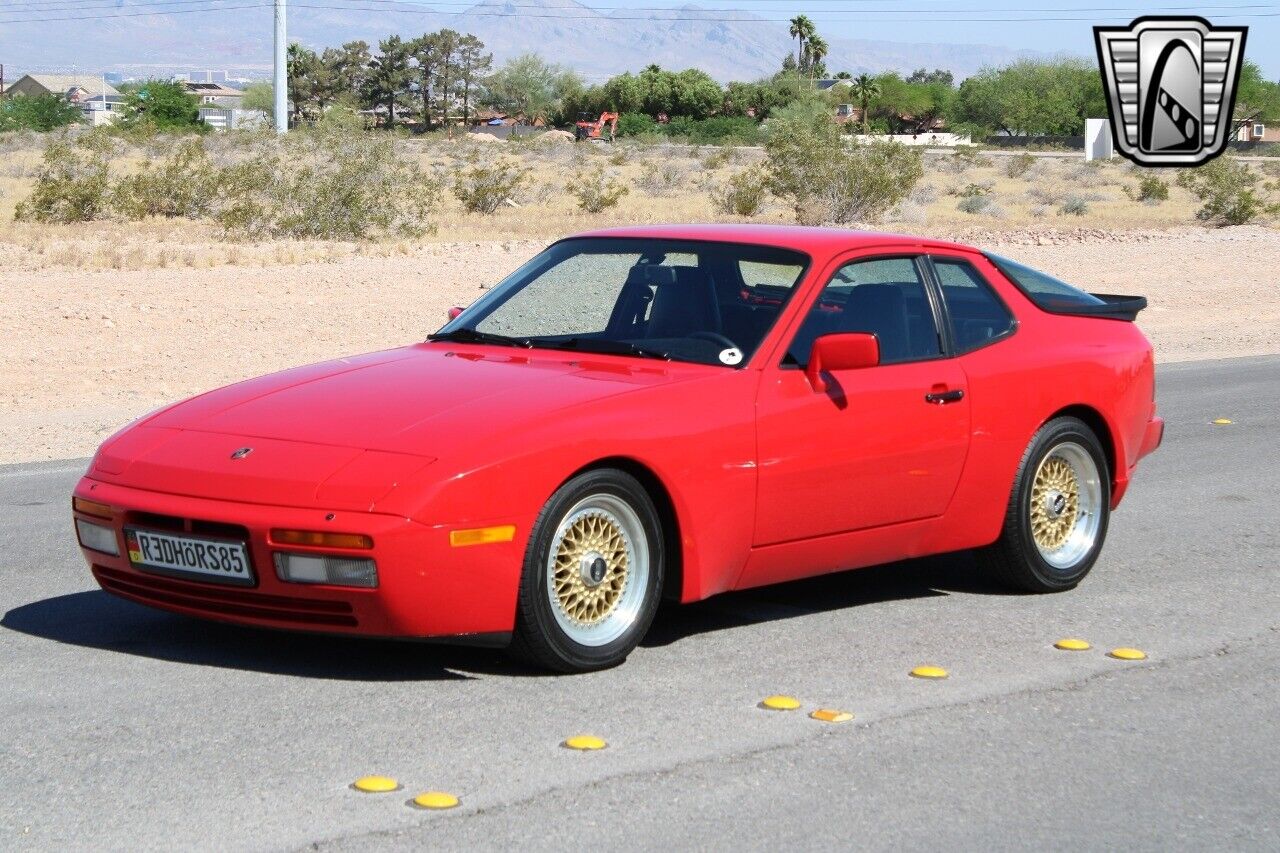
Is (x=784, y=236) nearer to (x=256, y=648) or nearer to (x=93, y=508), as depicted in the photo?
(x=256, y=648)

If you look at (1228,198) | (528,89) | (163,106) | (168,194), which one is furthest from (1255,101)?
(168,194)

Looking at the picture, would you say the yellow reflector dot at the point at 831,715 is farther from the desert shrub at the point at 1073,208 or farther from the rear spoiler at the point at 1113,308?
the desert shrub at the point at 1073,208

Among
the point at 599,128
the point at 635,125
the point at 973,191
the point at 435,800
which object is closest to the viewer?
the point at 435,800

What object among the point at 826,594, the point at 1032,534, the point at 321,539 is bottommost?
the point at 826,594

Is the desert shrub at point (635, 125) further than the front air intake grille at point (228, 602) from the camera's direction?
Yes

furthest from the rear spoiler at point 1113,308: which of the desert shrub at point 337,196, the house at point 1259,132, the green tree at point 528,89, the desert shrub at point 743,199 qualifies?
the green tree at point 528,89

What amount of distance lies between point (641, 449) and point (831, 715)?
1.04 metres

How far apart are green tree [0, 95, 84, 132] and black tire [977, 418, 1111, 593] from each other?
65.7 metres

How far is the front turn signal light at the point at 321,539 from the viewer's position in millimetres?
5332

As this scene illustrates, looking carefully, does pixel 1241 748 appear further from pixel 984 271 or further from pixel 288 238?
pixel 288 238

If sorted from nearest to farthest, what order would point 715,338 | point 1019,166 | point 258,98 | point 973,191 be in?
1. point 715,338
2. point 973,191
3. point 1019,166
4. point 258,98

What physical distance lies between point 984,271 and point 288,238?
75.3 ft

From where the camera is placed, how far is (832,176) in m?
35.0

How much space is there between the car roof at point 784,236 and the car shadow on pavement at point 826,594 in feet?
4.54
